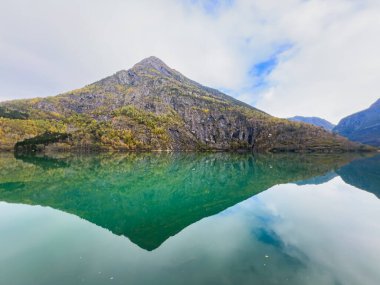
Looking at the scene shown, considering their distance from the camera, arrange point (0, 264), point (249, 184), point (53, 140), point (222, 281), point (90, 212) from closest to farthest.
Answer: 1. point (222, 281)
2. point (0, 264)
3. point (90, 212)
4. point (249, 184)
5. point (53, 140)

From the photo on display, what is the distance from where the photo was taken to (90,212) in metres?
27.7

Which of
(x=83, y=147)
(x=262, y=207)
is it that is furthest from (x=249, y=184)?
(x=83, y=147)

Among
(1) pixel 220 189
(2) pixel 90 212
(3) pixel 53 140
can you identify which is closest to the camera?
(2) pixel 90 212

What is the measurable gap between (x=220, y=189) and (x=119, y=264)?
29.1m

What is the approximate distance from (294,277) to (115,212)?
1991 centimetres

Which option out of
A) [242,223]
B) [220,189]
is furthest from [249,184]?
[242,223]

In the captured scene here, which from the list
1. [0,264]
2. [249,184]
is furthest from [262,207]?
[0,264]

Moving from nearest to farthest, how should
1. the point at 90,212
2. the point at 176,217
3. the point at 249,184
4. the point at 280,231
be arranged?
the point at 280,231 < the point at 176,217 < the point at 90,212 < the point at 249,184

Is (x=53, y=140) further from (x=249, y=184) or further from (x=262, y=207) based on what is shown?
(x=262, y=207)

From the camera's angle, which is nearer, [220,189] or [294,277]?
[294,277]

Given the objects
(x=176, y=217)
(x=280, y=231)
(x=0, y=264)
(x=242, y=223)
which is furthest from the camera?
(x=176, y=217)

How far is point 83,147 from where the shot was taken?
19700 centimetres

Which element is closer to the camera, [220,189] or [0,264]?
[0,264]

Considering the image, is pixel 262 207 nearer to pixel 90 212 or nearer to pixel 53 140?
pixel 90 212
